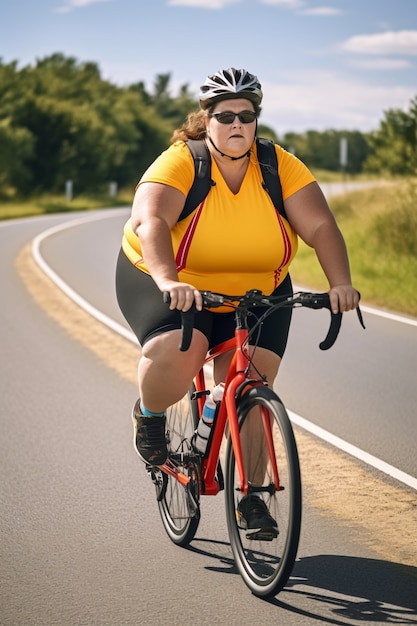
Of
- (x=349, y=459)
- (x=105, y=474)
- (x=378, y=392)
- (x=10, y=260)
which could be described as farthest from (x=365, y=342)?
(x=10, y=260)

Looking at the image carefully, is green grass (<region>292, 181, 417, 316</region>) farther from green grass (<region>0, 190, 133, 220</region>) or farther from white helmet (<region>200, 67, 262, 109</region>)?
green grass (<region>0, 190, 133, 220</region>)

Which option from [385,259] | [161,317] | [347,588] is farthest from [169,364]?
[385,259]

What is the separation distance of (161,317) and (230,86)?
99 centimetres

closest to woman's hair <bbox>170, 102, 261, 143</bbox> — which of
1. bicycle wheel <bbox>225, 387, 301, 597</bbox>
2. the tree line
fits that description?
bicycle wheel <bbox>225, 387, 301, 597</bbox>

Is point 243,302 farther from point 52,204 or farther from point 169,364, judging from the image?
point 52,204

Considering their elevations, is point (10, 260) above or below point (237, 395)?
below

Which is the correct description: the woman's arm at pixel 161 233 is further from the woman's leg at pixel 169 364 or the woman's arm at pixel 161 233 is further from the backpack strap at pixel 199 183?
the woman's leg at pixel 169 364

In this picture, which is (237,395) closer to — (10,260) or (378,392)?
(378,392)

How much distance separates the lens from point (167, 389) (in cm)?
469

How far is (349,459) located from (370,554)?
5.68ft

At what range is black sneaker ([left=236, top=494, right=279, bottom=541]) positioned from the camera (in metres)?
4.35

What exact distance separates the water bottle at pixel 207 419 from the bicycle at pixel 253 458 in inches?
1.4

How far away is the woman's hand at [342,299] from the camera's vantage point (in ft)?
14.3

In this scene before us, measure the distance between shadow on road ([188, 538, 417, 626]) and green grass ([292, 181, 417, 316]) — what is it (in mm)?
8990
